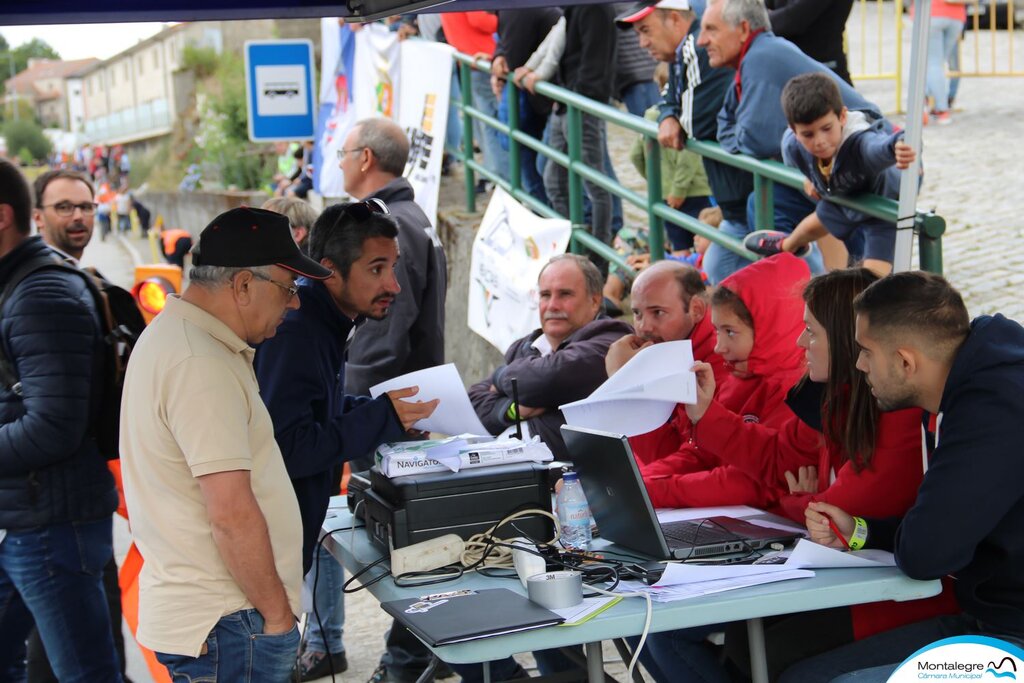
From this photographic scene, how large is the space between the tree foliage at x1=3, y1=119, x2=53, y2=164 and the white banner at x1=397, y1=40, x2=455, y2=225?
3768 inches

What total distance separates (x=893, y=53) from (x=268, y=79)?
13049mm

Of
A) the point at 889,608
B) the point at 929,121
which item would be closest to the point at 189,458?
the point at 889,608

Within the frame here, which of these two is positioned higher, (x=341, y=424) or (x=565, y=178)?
(x=565, y=178)

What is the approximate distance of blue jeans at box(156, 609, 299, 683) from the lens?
291cm

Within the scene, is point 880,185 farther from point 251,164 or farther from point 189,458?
point 251,164

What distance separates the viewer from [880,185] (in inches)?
187

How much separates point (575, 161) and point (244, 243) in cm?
504

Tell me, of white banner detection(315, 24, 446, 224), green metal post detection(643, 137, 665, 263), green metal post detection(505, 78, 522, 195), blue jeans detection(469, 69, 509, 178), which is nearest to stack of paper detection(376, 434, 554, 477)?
green metal post detection(643, 137, 665, 263)

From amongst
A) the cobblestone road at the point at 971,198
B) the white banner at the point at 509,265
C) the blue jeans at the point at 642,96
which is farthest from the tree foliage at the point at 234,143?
the blue jeans at the point at 642,96

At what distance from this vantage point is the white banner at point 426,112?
9.08 meters

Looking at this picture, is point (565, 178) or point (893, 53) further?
point (893, 53)

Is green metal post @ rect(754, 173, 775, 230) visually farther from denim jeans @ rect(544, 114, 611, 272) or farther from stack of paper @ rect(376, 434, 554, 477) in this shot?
stack of paper @ rect(376, 434, 554, 477)

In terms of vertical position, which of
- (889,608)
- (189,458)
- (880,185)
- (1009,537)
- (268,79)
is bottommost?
(889,608)

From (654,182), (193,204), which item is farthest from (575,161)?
(193,204)
